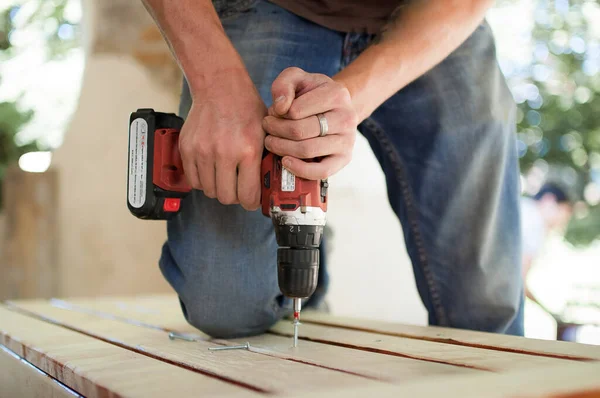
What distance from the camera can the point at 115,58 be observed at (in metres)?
3.56

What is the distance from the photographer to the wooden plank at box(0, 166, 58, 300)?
3.37m

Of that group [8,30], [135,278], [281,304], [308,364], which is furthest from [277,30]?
[8,30]

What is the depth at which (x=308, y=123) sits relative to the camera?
1.03 metres

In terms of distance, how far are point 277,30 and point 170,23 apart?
35cm

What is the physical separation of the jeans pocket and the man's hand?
500 mm

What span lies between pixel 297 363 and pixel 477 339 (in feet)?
1.37

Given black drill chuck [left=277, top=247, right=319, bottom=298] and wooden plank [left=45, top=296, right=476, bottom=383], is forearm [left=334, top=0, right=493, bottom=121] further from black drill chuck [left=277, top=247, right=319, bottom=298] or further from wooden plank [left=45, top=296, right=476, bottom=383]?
wooden plank [left=45, top=296, right=476, bottom=383]

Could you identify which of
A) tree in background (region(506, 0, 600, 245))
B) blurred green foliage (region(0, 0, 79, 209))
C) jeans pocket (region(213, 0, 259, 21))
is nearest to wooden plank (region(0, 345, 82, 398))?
jeans pocket (region(213, 0, 259, 21))

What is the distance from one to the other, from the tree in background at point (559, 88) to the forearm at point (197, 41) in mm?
6331

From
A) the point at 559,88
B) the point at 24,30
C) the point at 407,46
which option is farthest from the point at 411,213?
the point at 559,88

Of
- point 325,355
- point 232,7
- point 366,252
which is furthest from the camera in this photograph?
point 366,252

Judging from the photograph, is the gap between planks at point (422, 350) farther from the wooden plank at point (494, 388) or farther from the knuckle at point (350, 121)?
the knuckle at point (350, 121)

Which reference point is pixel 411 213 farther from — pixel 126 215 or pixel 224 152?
pixel 126 215

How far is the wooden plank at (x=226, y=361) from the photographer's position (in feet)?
2.49
